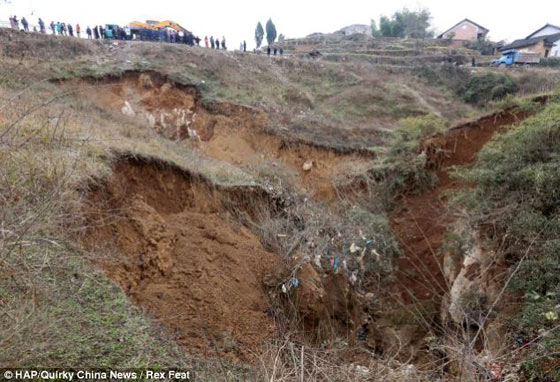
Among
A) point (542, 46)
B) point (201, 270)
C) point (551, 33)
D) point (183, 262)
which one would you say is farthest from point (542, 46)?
point (183, 262)

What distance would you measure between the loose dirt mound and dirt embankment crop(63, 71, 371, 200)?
6884 mm

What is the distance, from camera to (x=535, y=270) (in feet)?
14.2

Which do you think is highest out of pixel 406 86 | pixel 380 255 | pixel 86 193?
pixel 406 86

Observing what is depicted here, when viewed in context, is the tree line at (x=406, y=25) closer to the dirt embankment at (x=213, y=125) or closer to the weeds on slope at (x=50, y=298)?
the dirt embankment at (x=213, y=125)

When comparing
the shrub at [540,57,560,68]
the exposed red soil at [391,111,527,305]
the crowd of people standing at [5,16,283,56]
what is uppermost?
the crowd of people standing at [5,16,283,56]

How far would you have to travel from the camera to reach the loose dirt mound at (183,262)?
4383 mm

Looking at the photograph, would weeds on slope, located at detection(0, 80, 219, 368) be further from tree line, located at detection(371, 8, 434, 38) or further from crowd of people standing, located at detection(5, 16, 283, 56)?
tree line, located at detection(371, 8, 434, 38)

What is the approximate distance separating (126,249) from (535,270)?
5856mm

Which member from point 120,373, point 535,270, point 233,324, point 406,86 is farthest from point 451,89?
point 120,373

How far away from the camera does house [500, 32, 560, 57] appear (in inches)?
1411

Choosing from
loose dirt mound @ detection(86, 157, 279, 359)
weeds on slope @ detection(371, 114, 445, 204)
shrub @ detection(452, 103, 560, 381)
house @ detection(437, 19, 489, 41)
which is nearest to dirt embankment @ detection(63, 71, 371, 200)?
weeds on slope @ detection(371, 114, 445, 204)

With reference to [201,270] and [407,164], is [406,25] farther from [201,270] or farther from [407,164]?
[201,270]

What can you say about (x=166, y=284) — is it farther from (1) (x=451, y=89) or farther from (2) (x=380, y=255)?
(1) (x=451, y=89)

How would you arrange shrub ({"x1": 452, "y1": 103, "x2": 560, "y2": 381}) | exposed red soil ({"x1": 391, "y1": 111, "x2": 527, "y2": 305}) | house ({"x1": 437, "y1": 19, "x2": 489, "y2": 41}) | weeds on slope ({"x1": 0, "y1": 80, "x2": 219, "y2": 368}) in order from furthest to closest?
house ({"x1": 437, "y1": 19, "x2": 489, "y2": 41}) < exposed red soil ({"x1": 391, "y1": 111, "x2": 527, "y2": 305}) < shrub ({"x1": 452, "y1": 103, "x2": 560, "y2": 381}) < weeds on slope ({"x1": 0, "y1": 80, "x2": 219, "y2": 368})
